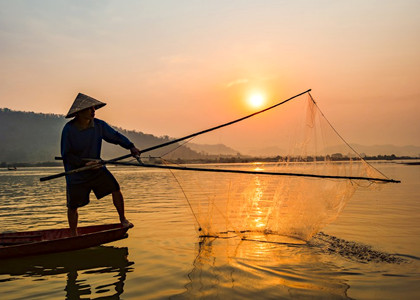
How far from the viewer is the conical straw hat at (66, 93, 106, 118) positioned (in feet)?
21.5

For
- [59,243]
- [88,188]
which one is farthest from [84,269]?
[88,188]

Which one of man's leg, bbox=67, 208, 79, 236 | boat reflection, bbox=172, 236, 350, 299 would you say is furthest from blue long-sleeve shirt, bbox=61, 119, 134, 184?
boat reflection, bbox=172, 236, 350, 299

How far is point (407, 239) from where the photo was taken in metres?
7.53

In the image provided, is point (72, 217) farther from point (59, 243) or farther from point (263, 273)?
point (263, 273)

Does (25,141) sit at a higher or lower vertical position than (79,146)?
higher

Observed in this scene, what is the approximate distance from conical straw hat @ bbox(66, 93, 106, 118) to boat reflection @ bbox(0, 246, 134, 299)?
2533 mm

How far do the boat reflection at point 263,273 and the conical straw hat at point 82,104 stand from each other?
3.26m

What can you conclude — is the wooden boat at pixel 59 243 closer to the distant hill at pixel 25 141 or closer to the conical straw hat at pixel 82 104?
the conical straw hat at pixel 82 104

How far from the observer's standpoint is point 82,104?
6680mm

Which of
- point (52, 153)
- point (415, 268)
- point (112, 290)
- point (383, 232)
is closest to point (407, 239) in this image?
point (383, 232)

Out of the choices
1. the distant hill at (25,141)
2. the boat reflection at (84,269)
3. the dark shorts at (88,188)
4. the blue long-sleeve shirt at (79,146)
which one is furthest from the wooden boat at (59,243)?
the distant hill at (25,141)

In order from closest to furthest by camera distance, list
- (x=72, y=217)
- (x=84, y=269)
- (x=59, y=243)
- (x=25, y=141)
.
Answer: (x=84, y=269), (x=59, y=243), (x=72, y=217), (x=25, y=141)

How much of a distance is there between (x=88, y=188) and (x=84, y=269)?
62.3 inches

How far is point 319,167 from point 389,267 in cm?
256
